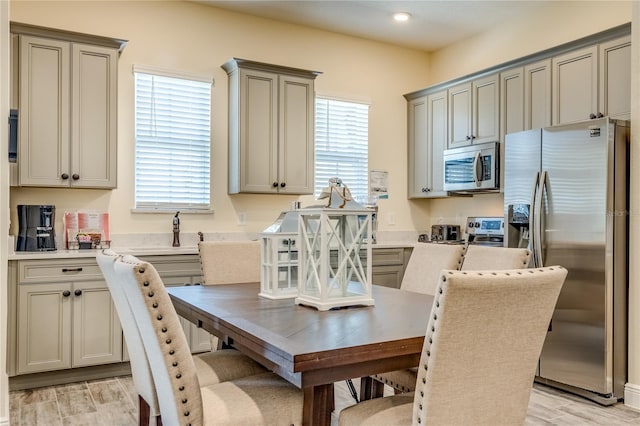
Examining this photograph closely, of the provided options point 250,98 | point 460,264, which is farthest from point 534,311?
point 250,98

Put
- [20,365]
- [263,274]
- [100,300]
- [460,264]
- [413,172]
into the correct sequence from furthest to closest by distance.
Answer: [413,172] < [100,300] < [20,365] < [460,264] < [263,274]

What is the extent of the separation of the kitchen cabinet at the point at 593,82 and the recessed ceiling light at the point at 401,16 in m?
1.36

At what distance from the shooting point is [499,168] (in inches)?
173

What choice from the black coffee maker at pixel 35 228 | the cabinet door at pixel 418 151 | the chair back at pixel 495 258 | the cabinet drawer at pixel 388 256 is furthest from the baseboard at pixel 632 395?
the black coffee maker at pixel 35 228

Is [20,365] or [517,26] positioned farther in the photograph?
[517,26]

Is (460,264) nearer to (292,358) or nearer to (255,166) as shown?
(292,358)

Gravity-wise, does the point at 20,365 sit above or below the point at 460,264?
below

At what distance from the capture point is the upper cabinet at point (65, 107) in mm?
3553

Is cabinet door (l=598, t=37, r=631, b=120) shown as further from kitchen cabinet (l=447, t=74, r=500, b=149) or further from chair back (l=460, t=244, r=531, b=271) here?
chair back (l=460, t=244, r=531, b=271)

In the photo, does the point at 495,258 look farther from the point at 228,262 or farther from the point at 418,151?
the point at 418,151

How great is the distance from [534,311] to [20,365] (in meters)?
3.20

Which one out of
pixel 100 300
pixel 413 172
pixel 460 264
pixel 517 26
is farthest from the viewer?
pixel 413 172

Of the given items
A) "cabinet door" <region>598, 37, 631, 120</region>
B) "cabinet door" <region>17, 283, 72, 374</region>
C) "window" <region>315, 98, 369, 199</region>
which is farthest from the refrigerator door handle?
"cabinet door" <region>17, 283, 72, 374</region>

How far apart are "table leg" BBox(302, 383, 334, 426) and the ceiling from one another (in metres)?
3.62
